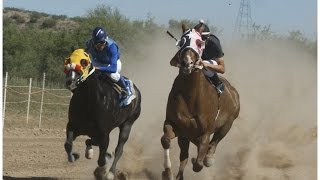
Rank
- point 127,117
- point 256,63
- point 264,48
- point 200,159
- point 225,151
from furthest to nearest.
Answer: point 264,48 < point 256,63 < point 225,151 < point 127,117 < point 200,159

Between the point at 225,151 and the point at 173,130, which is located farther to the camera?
the point at 225,151

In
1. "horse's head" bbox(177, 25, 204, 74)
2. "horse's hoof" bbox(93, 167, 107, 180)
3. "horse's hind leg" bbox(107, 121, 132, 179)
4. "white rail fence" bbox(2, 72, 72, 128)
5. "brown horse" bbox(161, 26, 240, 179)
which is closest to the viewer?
"horse's head" bbox(177, 25, 204, 74)

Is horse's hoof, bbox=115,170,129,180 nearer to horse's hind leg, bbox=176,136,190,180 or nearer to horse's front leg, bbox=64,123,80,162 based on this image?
horse's front leg, bbox=64,123,80,162

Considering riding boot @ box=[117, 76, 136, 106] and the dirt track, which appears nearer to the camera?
riding boot @ box=[117, 76, 136, 106]

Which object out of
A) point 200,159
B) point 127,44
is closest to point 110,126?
point 200,159

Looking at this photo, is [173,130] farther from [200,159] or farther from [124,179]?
[124,179]

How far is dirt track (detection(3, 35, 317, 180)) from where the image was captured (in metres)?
11.3

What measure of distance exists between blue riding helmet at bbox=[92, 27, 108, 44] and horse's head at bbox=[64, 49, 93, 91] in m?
0.32

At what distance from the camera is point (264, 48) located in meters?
17.8

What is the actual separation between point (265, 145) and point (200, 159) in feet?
9.63

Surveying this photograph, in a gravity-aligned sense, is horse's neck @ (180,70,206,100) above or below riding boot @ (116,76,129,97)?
above

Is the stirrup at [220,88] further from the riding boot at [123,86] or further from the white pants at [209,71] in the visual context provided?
the riding boot at [123,86]

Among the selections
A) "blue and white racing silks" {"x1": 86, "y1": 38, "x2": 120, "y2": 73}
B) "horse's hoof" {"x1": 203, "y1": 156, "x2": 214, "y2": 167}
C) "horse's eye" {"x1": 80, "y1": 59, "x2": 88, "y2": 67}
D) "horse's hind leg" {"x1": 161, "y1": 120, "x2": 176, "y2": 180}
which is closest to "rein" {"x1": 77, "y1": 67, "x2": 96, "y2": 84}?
"horse's eye" {"x1": 80, "y1": 59, "x2": 88, "y2": 67}

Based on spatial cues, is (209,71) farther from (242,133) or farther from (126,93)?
(242,133)
